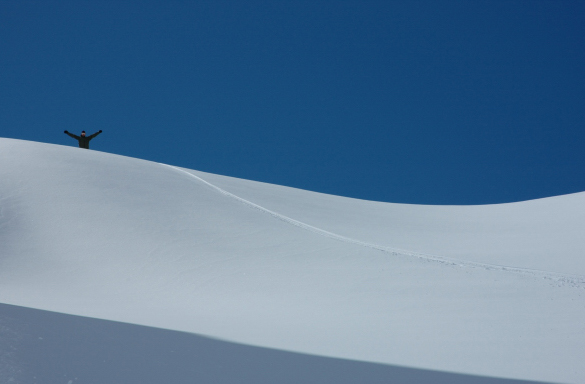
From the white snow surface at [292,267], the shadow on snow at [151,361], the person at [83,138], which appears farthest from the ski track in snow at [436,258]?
the person at [83,138]

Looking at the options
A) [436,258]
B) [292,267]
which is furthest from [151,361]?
[436,258]

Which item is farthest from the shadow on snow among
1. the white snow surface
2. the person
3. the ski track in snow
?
the person

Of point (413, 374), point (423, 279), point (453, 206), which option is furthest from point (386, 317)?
point (453, 206)

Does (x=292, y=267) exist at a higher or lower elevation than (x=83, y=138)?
lower

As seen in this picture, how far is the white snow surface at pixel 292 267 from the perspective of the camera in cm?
551

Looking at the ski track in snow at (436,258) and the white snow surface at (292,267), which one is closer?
the white snow surface at (292,267)

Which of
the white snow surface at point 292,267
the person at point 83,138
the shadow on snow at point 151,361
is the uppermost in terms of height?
the person at point 83,138

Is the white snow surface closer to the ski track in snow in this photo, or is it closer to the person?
the ski track in snow

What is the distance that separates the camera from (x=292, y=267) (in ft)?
28.4

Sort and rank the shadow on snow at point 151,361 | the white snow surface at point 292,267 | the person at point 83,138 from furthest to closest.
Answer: the person at point 83,138 < the white snow surface at point 292,267 < the shadow on snow at point 151,361

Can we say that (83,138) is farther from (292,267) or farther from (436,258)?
(436,258)

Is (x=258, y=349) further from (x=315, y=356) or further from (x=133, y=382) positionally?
(x=133, y=382)

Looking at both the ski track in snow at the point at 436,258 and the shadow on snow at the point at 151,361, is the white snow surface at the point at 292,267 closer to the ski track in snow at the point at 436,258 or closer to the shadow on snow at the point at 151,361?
the ski track in snow at the point at 436,258

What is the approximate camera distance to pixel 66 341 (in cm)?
468
